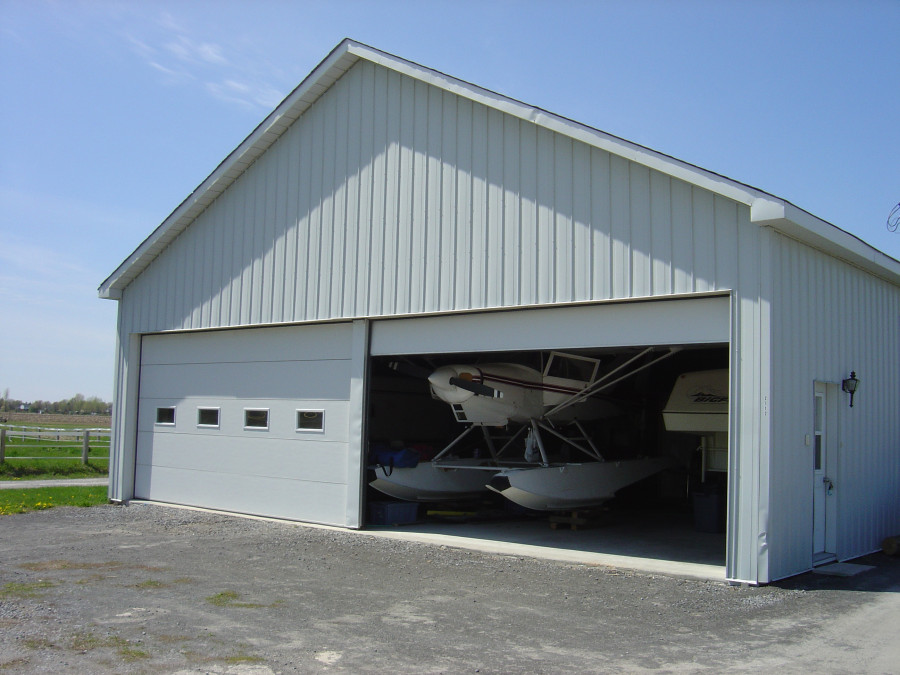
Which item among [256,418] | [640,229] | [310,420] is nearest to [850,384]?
[640,229]

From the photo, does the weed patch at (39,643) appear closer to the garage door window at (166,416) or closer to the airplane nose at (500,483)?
the airplane nose at (500,483)

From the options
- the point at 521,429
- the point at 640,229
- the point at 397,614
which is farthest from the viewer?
the point at 521,429

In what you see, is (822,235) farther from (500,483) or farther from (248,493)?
(248,493)

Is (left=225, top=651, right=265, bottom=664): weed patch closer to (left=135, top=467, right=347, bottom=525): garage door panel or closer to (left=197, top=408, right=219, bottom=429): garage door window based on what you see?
(left=135, top=467, right=347, bottom=525): garage door panel

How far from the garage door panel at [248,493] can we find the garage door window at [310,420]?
817 mm

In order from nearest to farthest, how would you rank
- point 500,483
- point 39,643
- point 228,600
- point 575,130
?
point 39,643 → point 228,600 → point 575,130 → point 500,483

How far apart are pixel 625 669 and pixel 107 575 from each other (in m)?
5.50

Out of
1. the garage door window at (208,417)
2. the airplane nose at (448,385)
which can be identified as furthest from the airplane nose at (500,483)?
the garage door window at (208,417)

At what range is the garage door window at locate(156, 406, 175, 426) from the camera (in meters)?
14.5

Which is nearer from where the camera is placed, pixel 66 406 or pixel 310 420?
pixel 310 420

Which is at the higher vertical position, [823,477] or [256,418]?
[256,418]

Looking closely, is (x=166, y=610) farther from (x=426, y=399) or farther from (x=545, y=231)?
(x=426, y=399)

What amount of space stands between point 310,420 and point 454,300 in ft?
11.0

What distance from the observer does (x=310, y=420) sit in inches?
489
